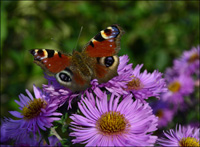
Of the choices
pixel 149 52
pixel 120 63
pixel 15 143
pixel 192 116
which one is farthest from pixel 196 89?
pixel 15 143

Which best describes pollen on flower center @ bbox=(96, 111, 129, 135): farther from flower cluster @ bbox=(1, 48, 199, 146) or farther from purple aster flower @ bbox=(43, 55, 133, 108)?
purple aster flower @ bbox=(43, 55, 133, 108)

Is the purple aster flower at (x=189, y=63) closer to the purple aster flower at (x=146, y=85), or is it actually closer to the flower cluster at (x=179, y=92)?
the flower cluster at (x=179, y=92)

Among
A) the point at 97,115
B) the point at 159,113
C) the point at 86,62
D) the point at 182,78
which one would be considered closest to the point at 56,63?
the point at 86,62

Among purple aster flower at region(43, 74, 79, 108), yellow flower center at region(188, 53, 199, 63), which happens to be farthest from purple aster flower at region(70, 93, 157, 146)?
yellow flower center at region(188, 53, 199, 63)

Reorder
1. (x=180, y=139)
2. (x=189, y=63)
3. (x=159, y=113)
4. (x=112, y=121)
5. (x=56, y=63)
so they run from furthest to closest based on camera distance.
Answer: (x=159, y=113) < (x=189, y=63) < (x=56, y=63) < (x=180, y=139) < (x=112, y=121)

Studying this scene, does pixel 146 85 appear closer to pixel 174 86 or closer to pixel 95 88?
pixel 95 88
